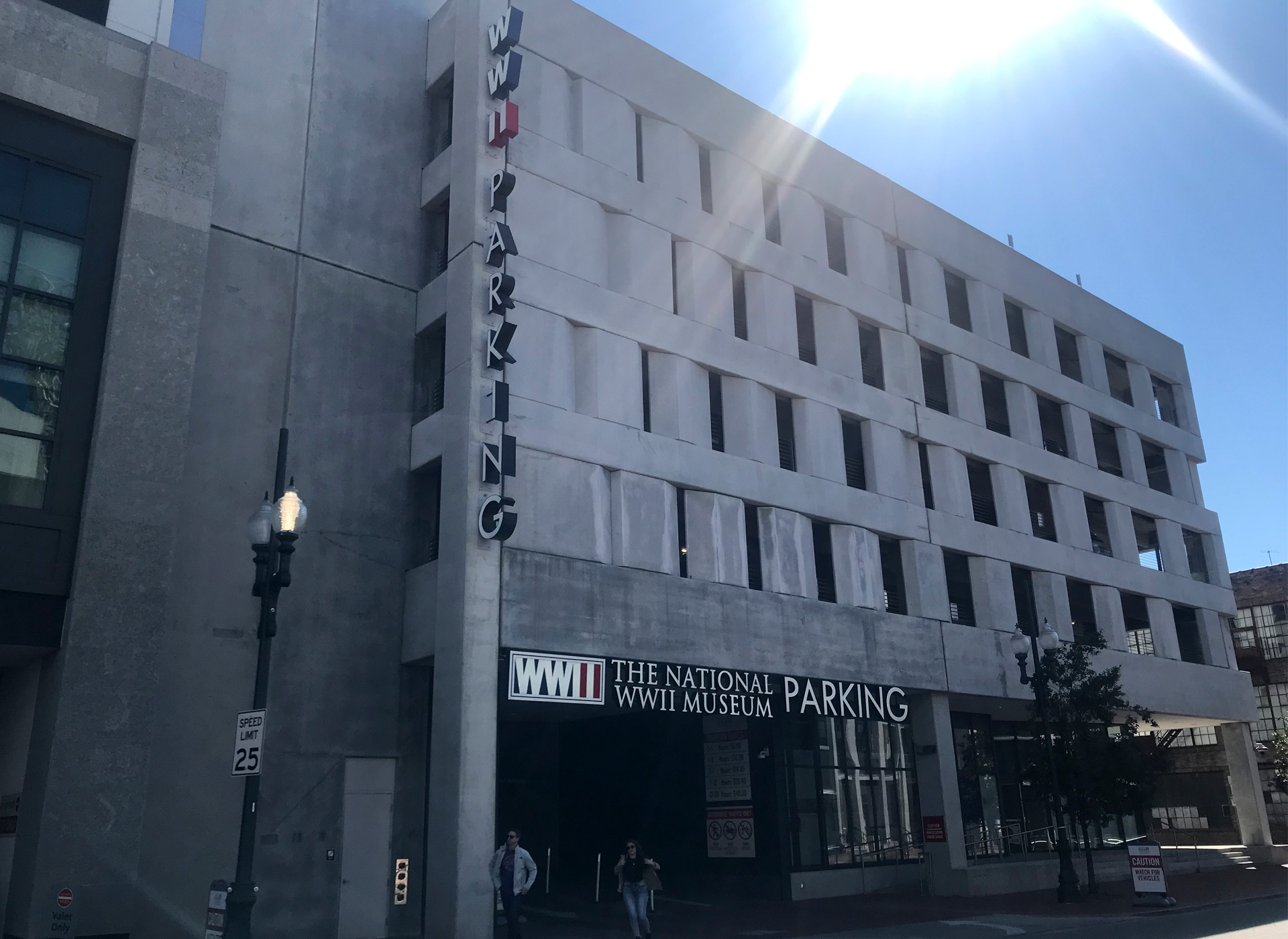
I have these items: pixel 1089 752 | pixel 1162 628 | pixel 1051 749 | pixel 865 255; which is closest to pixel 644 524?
pixel 1051 749

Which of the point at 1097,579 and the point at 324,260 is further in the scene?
the point at 1097,579

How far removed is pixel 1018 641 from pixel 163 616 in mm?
19334

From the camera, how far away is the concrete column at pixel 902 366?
3378cm

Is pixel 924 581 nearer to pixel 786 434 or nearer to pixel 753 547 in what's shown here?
pixel 786 434

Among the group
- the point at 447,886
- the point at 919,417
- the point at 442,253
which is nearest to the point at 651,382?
the point at 442,253

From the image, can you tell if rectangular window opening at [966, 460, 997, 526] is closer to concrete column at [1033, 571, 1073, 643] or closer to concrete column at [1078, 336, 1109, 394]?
concrete column at [1033, 571, 1073, 643]

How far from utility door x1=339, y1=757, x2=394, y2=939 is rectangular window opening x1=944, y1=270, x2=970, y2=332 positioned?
82.5 ft

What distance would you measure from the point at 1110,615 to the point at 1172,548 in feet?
23.5

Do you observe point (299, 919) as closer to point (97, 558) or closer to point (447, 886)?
point (447, 886)

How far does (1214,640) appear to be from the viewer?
42.7 metres

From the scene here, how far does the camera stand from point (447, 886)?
20.2 meters

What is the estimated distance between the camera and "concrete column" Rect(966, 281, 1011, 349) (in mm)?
37625

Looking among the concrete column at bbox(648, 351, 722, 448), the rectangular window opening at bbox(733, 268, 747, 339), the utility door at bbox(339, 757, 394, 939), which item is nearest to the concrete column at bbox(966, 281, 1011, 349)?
the rectangular window opening at bbox(733, 268, 747, 339)

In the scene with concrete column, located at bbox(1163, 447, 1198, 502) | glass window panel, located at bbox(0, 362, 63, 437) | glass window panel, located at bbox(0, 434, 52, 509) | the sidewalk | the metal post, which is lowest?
the sidewalk
